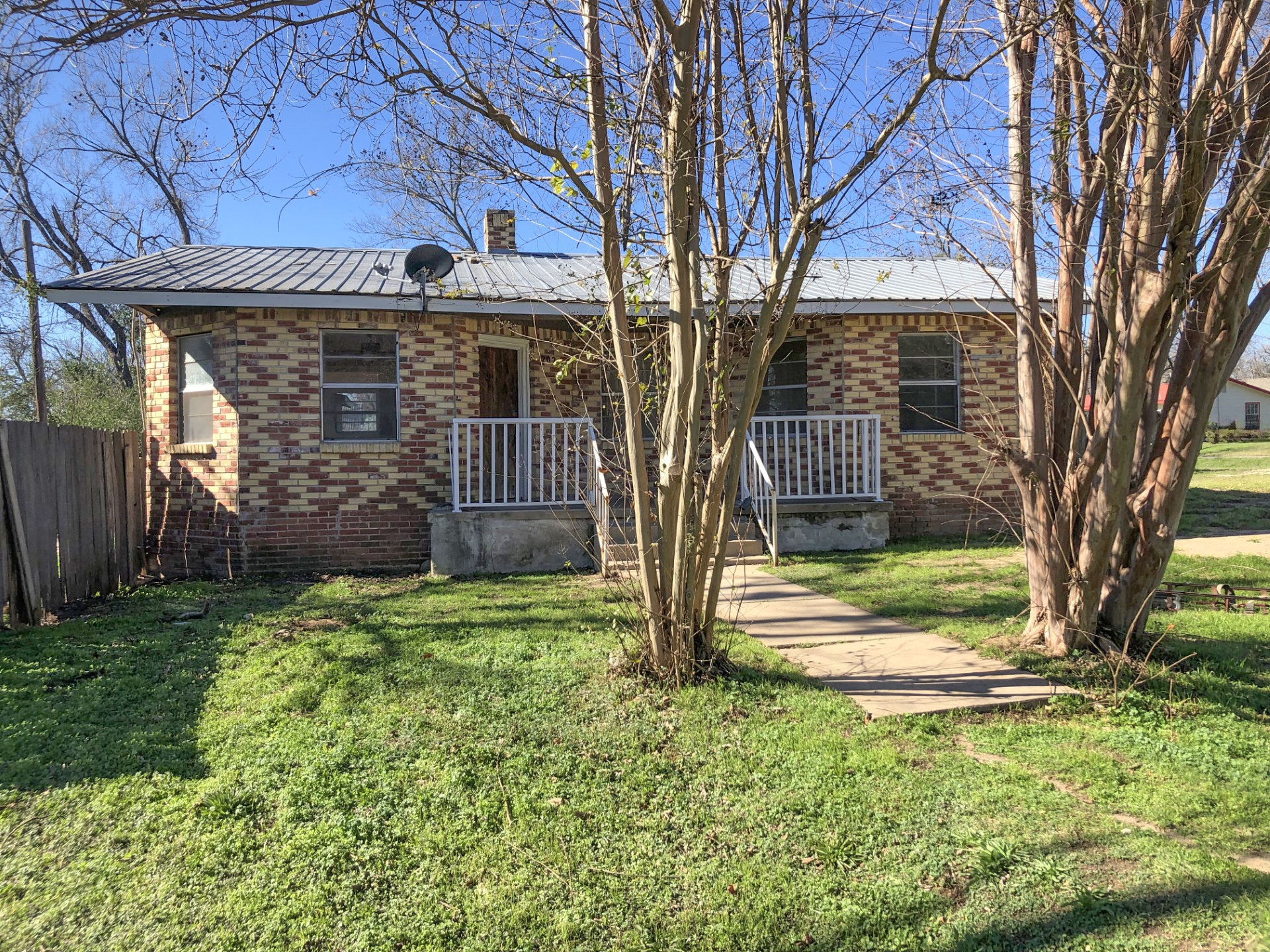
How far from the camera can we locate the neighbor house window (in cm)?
1001

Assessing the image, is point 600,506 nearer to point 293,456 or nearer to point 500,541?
point 500,541

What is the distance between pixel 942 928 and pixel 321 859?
6.90 ft

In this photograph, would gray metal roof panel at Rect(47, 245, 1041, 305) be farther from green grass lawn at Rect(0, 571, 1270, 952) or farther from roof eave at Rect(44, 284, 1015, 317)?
green grass lawn at Rect(0, 571, 1270, 952)

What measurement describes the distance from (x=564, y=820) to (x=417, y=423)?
7.38 m

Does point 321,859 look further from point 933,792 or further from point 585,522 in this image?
point 585,522

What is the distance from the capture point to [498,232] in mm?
14258

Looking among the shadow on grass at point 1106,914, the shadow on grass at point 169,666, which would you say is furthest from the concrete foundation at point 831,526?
the shadow on grass at point 1106,914

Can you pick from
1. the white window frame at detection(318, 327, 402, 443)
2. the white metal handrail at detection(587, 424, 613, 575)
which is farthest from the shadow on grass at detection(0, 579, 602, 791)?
the white window frame at detection(318, 327, 402, 443)

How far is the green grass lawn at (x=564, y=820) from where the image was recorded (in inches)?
106

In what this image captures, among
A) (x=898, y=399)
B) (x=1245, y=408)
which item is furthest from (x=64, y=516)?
(x=1245, y=408)

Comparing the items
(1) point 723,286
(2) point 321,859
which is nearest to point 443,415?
(1) point 723,286

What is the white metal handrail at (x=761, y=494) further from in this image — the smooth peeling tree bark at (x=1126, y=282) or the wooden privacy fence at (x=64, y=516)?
the wooden privacy fence at (x=64, y=516)

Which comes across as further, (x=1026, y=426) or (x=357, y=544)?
(x=357, y=544)

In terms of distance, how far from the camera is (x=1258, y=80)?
14.7 ft
